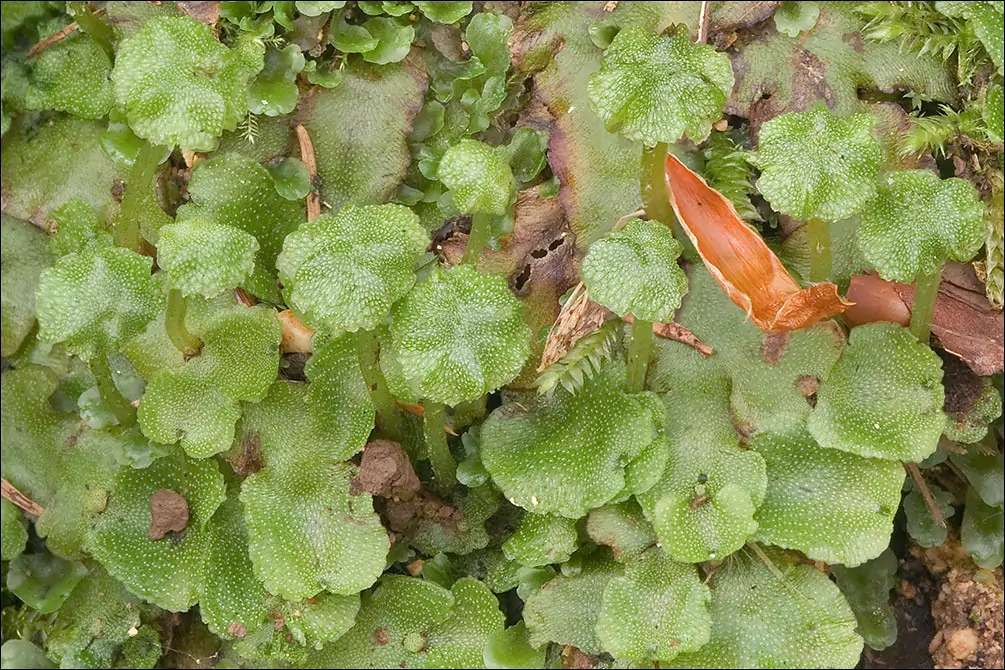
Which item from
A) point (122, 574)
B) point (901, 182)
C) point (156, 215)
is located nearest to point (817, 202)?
point (901, 182)

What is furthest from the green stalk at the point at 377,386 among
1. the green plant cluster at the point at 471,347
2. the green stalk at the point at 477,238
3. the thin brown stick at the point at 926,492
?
the thin brown stick at the point at 926,492

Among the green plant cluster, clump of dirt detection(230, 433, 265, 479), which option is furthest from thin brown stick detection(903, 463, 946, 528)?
clump of dirt detection(230, 433, 265, 479)

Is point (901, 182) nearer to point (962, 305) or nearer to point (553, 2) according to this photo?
point (962, 305)

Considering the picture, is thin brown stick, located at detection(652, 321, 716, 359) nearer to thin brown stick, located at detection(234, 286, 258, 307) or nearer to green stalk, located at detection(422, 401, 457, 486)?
green stalk, located at detection(422, 401, 457, 486)

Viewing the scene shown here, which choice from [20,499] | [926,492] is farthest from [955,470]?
[20,499]

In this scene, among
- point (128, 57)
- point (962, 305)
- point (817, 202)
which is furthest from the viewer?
point (962, 305)

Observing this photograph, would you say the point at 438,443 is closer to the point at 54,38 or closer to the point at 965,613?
the point at 965,613
